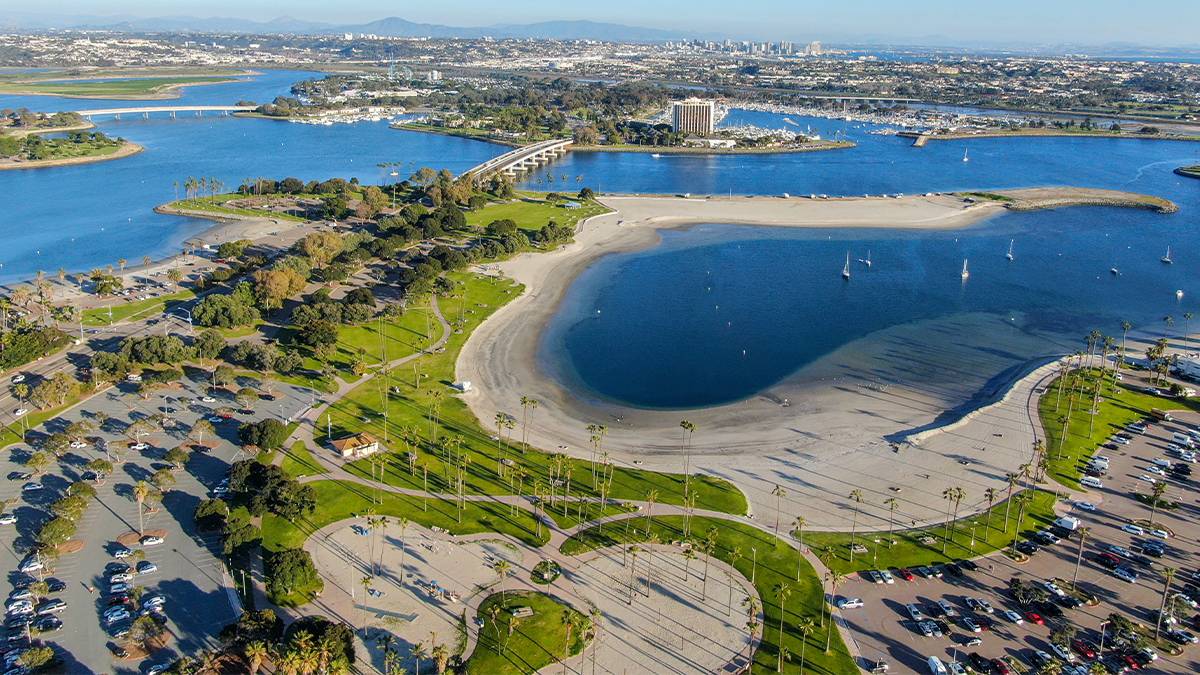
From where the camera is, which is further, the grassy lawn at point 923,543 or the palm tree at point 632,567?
the grassy lawn at point 923,543

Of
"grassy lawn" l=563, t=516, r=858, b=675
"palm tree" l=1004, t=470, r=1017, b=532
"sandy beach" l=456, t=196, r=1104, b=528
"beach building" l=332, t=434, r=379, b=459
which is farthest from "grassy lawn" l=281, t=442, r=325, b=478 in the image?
"palm tree" l=1004, t=470, r=1017, b=532

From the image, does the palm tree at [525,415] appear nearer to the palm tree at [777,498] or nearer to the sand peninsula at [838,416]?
the sand peninsula at [838,416]

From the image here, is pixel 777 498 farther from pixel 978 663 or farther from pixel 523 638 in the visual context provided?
pixel 523 638

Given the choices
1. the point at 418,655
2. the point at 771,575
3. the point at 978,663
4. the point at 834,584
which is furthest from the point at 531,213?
the point at 978,663

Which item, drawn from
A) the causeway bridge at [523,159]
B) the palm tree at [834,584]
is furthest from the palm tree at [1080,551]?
the causeway bridge at [523,159]

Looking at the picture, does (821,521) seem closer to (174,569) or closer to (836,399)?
(836,399)

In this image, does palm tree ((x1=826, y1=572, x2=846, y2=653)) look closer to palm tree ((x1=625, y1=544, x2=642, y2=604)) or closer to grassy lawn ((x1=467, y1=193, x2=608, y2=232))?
palm tree ((x1=625, y1=544, x2=642, y2=604))

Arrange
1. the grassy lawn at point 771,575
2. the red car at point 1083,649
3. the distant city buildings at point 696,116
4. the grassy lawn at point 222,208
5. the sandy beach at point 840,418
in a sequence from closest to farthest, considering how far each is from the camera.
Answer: the grassy lawn at point 771,575
the red car at point 1083,649
the sandy beach at point 840,418
the grassy lawn at point 222,208
the distant city buildings at point 696,116

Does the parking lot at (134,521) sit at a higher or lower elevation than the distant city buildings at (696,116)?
lower
